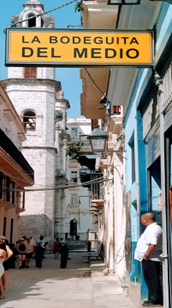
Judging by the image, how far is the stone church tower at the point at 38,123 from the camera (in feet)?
130

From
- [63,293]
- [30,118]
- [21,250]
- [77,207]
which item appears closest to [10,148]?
[21,250]

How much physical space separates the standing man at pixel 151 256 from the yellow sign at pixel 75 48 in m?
2.39

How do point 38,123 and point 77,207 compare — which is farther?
point 77,207

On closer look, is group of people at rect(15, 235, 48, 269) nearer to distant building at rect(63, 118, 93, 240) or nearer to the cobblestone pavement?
the cobblestone pavement

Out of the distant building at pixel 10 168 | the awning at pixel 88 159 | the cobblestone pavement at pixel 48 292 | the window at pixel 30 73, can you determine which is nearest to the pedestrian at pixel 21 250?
the distant building at pixel 10 168

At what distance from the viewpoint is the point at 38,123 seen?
4128 cm

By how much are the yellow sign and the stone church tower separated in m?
34.0

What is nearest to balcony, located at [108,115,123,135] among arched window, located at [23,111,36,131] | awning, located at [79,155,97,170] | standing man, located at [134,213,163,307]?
standing man, located at [134,213,163,307]

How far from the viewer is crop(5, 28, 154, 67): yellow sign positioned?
19.6 feet

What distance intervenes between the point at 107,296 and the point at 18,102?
33.2 meters

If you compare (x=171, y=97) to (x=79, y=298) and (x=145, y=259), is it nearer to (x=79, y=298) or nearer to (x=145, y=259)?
(x=145, y=259)

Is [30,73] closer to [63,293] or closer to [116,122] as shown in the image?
[116,122]

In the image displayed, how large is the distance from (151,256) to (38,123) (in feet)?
116

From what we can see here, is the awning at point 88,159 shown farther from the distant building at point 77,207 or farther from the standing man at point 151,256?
the distant building at point 77,207
